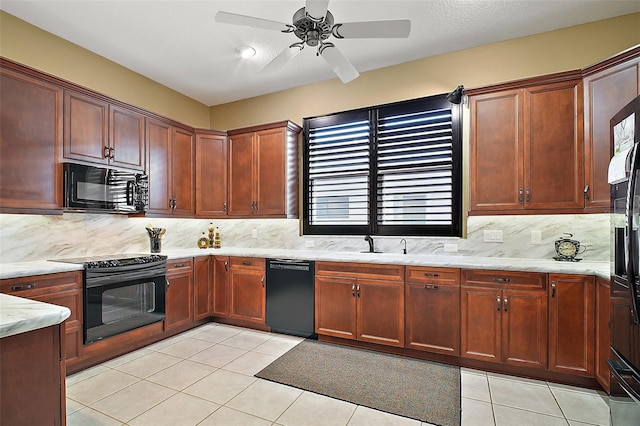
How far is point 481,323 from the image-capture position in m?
2.85

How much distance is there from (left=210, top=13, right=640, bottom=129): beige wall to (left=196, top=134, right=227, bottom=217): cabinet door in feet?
2.11

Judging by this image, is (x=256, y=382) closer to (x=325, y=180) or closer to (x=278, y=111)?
(x=325, y=180)

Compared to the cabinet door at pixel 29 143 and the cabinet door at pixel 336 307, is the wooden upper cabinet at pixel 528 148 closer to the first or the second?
the cabinet door at pixel 336 307

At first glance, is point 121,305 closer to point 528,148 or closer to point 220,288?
point 220,288

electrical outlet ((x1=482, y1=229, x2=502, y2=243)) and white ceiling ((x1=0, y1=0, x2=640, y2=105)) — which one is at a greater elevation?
white ceiling ((x1=0, y1=0, x2=640, y2=105))

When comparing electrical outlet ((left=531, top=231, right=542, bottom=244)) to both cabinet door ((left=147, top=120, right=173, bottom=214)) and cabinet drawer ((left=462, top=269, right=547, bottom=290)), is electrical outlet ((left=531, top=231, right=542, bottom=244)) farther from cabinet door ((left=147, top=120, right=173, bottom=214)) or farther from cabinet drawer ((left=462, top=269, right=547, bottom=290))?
cabinet door ((left=147, top=120, right=173, bottom=214))

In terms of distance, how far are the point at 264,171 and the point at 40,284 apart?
2515 millimetres

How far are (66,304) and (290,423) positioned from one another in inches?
81.5

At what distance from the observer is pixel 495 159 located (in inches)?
123

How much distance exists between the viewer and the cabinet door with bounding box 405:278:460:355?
294 cm

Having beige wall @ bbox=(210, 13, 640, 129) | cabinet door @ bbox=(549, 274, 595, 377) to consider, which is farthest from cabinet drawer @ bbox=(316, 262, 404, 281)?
beige wall @ bbox=(210, 13, 640, 129)

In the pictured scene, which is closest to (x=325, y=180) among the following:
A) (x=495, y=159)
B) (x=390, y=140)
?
(x=390, y=140)

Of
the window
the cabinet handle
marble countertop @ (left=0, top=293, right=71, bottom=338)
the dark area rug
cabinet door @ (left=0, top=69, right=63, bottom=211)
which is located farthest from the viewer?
the window

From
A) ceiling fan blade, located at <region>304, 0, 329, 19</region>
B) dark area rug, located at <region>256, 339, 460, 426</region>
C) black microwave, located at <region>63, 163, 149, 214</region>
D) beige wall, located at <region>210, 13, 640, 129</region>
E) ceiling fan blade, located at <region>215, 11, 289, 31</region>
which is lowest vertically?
dark area rug, located at <region>256, 339, 460, 426</region>
